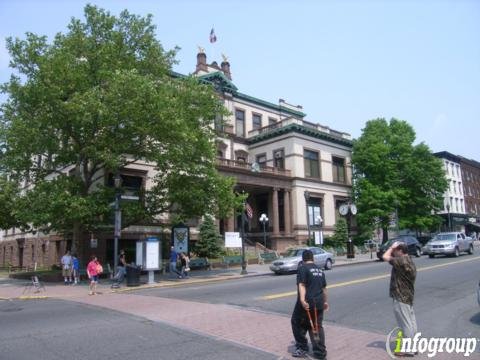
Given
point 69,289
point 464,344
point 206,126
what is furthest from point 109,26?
point 464,344

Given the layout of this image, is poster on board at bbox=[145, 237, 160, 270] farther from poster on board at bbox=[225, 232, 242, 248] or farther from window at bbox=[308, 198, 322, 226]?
window at bbox=[308, 198, 322, 226]

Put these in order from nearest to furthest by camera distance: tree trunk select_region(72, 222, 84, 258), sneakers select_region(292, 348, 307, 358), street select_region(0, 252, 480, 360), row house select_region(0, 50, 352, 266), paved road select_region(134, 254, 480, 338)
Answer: sneakers select_region(292, 348, 307, 358) < street select_region(0, 252, 480, 360) < paved road select_region(134, 254, 480, 338) < tree trunk select_region(72, 222, 84, 258) < row house select_region(0, 50, 352, 266)

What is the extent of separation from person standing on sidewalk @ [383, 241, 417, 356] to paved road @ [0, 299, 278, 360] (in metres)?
2.20

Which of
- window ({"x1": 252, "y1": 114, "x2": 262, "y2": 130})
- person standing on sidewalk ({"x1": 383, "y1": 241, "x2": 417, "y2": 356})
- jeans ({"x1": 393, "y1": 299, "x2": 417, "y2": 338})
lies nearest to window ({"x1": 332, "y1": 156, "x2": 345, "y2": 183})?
window ({"x1": 252, "y1": 114, "x2": 262, "y2": 130})

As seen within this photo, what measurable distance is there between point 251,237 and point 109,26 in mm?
24491

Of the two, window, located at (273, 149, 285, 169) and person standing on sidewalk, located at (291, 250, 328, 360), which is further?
window, located at (273, 149, 285, 169)

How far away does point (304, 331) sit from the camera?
7.43 metres

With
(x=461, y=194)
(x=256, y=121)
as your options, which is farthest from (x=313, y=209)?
(x=461, y=194)

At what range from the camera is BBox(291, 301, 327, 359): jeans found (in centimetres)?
723

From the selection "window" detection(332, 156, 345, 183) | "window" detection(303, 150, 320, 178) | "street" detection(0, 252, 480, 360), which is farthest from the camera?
"window" detection(332, 156, 345, 183)

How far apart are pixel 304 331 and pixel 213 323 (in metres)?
3.64

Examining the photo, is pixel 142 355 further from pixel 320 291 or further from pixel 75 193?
pixel 75 193

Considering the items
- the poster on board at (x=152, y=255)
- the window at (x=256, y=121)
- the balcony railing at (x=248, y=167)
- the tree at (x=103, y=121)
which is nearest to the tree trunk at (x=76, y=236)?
the tree at (x=103, y=121)

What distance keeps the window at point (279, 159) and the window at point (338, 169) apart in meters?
7.12
